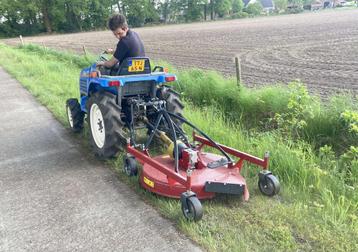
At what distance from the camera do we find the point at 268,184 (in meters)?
3.71

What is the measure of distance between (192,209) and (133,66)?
2243mm

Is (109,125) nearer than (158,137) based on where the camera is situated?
Yes

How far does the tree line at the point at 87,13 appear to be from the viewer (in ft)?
190

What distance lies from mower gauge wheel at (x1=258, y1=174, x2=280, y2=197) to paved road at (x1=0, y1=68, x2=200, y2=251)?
1.08 metres

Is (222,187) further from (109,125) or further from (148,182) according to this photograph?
(109,125)

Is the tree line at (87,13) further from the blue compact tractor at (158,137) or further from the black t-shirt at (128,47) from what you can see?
the black t-shirt at (128,47)

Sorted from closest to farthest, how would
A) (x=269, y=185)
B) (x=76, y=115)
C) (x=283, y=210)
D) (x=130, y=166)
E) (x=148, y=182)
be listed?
(x=283, y=210) → (x=269, y=185) → (x=148, y=182) → (x=130, y=166) → (x=76, y=115)

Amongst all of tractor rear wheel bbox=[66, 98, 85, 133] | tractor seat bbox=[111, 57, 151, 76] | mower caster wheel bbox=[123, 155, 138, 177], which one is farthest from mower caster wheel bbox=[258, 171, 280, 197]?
tractor rear wheel bbox=[66, 98, 85, 133]

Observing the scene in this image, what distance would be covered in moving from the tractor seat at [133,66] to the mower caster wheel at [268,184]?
210cm

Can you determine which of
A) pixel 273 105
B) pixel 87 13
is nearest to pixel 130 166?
pixel 273 105

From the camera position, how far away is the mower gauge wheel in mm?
3660

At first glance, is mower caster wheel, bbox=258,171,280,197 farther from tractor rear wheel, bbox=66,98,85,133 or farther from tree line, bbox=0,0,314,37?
tree line, bbox=0,0,314,37

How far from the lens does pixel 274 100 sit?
238 inches

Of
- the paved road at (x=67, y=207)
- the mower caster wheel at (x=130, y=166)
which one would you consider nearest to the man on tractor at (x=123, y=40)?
the mower caster wheel at (x=130, y=166)
